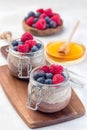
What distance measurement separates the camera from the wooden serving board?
0.74 metres

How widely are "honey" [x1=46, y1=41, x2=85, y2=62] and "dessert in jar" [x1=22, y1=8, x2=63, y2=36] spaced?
12 centimetres

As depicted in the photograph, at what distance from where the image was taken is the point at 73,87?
2.87 feet

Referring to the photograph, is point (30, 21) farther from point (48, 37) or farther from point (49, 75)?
point (49, 75)

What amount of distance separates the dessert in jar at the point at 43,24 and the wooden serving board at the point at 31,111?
361 mm

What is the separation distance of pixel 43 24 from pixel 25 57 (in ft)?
1.22

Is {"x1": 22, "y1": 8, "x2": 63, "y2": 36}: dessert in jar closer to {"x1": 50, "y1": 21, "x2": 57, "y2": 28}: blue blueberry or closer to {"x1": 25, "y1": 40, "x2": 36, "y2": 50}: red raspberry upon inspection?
{"x1": 50, "y1": 21, "x2": 57, "y2": 28}: blue blueberry

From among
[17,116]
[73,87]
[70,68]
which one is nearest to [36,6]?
[70,68]

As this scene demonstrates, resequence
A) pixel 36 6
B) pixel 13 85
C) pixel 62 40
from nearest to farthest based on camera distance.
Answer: pixel 13 85 < pixel 62 40 < pixel 36 6

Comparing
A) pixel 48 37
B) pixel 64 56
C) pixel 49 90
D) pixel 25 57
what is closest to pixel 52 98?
pixel 49 90

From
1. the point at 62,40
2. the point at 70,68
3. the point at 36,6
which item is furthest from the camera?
the point at 36,6

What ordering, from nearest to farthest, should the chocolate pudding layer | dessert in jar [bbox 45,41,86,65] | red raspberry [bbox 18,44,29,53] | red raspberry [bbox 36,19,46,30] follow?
the chocolate pudding layer
red raspberry [bbox 18,44,29,53]
dessert in jar [bbox 45,41,86,65]
red raspberry [bbox 36,19,46,30]

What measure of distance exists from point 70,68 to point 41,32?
26cm

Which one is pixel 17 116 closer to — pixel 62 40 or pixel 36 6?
pixel 62 40

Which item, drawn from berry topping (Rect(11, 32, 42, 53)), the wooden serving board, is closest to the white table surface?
the wooden serving board
